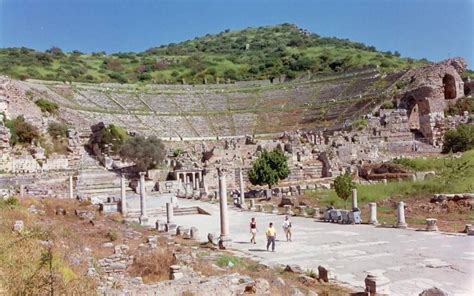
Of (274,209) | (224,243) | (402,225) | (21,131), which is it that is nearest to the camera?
(224,243)

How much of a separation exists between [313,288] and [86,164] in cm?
4146

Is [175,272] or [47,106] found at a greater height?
[47,106]

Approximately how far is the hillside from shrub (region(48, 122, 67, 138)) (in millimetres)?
32726

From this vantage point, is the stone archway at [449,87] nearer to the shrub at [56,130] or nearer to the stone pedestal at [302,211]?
the stone pedestal at [302,211]

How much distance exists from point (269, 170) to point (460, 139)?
19.8 m

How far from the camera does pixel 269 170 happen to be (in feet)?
130

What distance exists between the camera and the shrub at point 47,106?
60.4 metres

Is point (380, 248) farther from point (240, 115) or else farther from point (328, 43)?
point (328, 43)

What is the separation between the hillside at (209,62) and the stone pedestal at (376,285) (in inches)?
2969

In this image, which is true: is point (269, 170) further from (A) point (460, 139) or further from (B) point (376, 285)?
(B) point (376, 285)

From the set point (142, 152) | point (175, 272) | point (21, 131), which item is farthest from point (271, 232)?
point (21, 131)

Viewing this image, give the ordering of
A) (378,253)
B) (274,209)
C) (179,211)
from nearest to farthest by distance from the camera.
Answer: (378,253), (274,209), (179,211)

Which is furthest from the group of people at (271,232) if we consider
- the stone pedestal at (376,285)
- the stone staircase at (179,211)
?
the stone staircase at (179,211)

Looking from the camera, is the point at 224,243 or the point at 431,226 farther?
the point at 431,226
